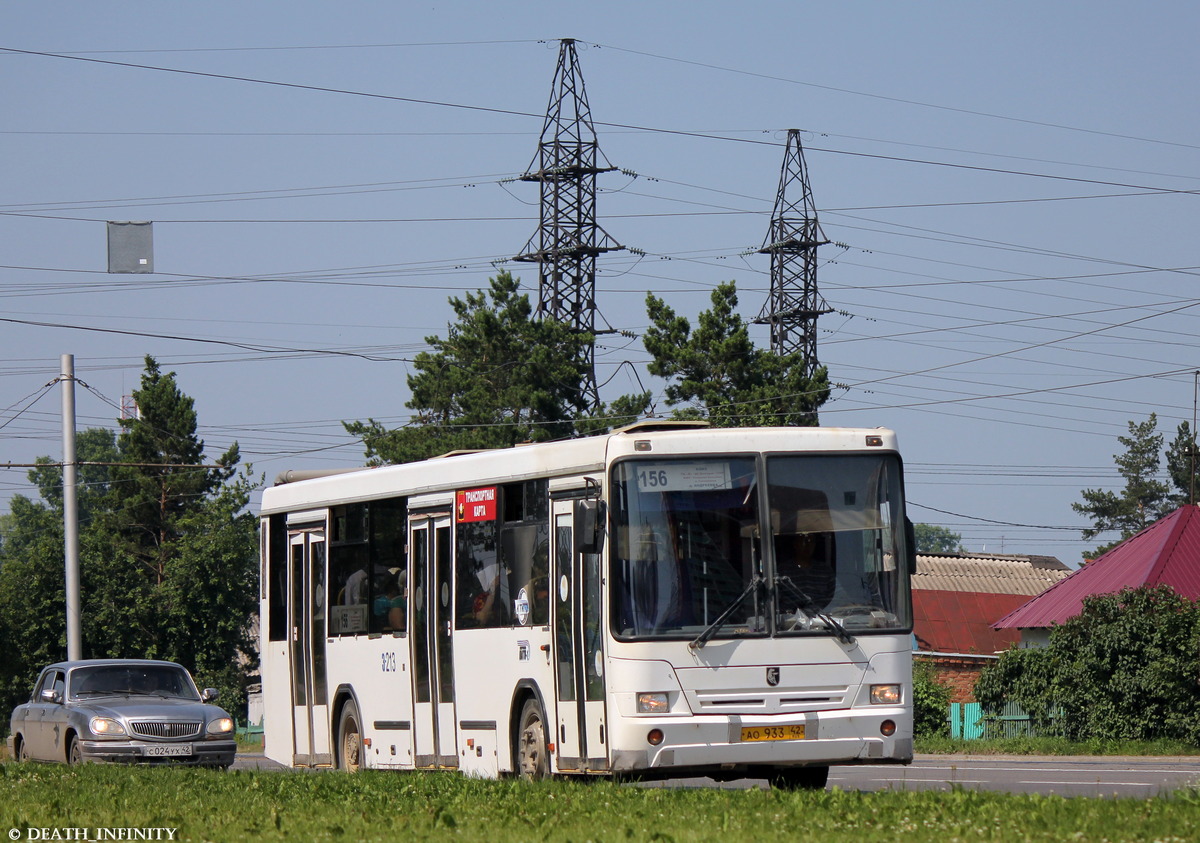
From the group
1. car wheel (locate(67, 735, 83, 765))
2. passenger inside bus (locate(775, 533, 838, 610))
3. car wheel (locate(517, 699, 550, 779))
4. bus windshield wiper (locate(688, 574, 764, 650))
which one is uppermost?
passenger inside bus (locate(775, 533, 838, 610))

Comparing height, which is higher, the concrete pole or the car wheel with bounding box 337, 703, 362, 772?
the concrete pole

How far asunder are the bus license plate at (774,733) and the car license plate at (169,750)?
982cm

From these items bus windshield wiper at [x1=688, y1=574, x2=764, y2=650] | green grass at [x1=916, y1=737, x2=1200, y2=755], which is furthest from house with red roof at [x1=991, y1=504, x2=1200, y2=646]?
bus windshield wiper at [x1=688, y1=574, x2=764, y2=650]

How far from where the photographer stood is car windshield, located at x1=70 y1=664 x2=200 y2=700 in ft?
Result: 72.7

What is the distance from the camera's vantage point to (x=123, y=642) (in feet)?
198

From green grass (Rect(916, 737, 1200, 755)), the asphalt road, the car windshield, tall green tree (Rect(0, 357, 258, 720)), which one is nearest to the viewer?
the asphalt road

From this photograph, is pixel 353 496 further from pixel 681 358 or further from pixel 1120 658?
pixel 681 358

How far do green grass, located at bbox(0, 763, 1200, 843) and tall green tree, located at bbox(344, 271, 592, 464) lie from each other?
144 feet

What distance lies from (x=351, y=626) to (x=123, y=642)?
44436mm

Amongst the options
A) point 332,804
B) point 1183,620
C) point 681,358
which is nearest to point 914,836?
point 332,804

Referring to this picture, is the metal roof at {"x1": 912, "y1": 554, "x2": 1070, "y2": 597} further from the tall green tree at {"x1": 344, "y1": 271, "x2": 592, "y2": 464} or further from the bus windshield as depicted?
the bus windshield

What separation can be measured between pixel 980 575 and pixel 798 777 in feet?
158

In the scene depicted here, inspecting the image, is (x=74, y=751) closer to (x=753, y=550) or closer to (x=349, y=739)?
(x=349, y=739)

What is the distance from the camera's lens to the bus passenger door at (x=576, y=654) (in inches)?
542
